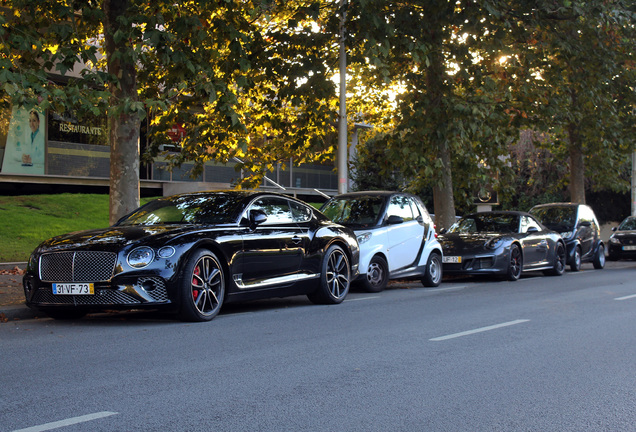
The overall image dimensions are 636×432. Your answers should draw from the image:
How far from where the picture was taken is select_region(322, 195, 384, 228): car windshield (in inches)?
548

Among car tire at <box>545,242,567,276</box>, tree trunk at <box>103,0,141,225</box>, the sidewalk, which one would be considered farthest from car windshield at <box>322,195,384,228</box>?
car tire at <box>545,242,567,276</box>

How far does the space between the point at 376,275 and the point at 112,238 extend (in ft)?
19.6

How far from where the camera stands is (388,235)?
45.4 feet

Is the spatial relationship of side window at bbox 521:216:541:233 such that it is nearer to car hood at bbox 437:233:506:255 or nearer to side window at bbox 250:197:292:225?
car hood at bbox 437:233:506:255

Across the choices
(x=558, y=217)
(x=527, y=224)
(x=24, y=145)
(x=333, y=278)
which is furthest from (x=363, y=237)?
(x=24, y=145)

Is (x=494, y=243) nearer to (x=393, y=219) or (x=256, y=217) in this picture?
(x=393, y=219)

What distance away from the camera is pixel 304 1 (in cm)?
1912

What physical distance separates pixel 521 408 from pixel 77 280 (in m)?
5.30

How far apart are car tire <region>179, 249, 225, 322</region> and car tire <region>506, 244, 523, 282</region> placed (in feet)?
30.2

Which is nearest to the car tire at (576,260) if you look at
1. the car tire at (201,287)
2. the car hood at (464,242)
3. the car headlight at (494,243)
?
the car hood at (464,242)

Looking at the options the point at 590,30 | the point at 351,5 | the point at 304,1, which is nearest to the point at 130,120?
the point at 351,5

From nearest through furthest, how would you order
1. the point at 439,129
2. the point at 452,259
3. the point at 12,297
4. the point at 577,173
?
1. the point at 12,297
2. the point at 452,259
3. the point at 439,129
4. the point at 577,173

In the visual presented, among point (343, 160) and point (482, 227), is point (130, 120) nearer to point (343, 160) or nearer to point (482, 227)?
point (343, 160)

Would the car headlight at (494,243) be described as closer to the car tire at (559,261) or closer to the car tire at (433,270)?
the car tire at (433,270)
